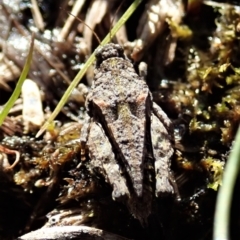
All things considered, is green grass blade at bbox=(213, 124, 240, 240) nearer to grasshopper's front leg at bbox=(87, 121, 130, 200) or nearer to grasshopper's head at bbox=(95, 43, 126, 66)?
grasshopper's front leg at bbox=(87, 121, 130, 200)

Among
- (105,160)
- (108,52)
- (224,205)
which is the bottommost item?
(224,205)

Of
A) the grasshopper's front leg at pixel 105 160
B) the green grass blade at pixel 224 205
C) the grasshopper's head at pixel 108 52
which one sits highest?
the grasshopper's head at pixel 108 52

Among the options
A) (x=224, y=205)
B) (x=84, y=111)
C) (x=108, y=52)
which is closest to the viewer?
(x=224, y=205)

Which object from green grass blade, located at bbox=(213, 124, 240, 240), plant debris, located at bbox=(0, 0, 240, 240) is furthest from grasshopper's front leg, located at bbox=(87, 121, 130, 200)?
green grass blade, located at bbox=(213, 124, 240, 240)

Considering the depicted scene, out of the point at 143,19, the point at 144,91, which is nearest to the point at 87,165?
the point at 144,91

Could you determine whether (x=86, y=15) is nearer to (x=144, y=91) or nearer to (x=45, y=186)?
(x=144, y=91)

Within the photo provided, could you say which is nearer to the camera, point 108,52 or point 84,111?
point 108,52

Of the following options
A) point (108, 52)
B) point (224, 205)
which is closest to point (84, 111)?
point (108, 52)

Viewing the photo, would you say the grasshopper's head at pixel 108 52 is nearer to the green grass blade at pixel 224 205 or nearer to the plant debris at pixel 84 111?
the plant debris at pixel 84 111

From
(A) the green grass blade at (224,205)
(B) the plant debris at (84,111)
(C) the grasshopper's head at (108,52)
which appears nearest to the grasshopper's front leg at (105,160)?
(B) the plant debris at (84,111)

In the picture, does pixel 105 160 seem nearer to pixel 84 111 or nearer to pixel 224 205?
pixel 84 111
